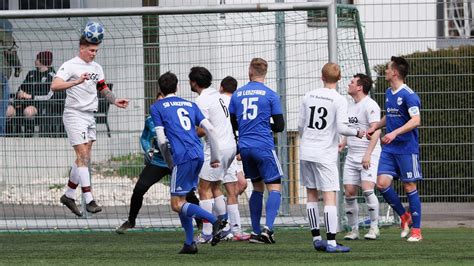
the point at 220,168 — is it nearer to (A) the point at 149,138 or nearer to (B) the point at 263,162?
(B) the point at 263,162

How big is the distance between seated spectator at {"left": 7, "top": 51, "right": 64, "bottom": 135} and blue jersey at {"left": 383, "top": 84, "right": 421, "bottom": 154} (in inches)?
194

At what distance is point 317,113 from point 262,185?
198 cm

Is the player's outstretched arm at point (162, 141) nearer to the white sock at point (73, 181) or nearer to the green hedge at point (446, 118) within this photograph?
the white sock at point (73, 181)

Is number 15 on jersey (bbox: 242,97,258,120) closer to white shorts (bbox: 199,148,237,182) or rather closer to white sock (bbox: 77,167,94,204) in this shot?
white shorts (bbox: 199,148,237,182)

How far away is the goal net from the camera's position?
17.4 m

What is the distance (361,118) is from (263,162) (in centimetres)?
156

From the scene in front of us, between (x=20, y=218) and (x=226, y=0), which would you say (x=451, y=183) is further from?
(x=20, y=218)

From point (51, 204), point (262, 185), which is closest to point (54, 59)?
point (51, 204)

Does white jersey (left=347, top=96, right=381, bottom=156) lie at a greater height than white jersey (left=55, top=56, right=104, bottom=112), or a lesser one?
lesser

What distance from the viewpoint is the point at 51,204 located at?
58.3 feet

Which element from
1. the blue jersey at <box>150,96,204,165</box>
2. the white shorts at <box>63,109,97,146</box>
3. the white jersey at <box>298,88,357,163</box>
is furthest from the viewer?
the white shorts at <box>63,109,97,146</box>

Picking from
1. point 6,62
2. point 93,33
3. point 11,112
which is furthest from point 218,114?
point 6,62

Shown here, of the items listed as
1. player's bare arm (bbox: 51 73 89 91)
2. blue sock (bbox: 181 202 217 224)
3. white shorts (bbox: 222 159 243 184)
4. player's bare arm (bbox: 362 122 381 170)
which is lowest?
blue sock (bbox: 181 202 217 224)

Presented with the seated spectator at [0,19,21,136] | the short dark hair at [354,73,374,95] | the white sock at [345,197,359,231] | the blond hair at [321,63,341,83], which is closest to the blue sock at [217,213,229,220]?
the white sock at [345,197,359,231]
